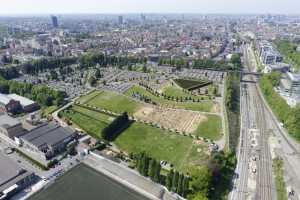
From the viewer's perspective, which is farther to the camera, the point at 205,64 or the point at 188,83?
the point at 205,64

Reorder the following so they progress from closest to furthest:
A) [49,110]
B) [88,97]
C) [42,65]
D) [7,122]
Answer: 1. [7,122]
2. [49,110]
3. [88,97]
4. [42,65]

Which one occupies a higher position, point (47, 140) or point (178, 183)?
point (47, 140)

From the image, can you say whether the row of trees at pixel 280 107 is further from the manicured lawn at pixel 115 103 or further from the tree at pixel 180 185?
the manicured lawn at pixel 115 103

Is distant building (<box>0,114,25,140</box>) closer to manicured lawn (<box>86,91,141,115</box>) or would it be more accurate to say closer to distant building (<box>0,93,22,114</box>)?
distant building (<box>0,93,22,114</box>)

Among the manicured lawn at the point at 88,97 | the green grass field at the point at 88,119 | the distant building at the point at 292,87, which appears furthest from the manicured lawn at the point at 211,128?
the manicured lawn at the point at 88,97

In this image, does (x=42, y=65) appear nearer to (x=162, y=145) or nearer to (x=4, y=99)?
(x=4, y=99)

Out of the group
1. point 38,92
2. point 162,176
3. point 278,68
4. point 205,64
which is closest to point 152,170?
point 162,176

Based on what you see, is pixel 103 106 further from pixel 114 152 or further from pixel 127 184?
pixel 127 184

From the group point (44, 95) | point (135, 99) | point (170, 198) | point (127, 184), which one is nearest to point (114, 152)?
point (127, 184)
